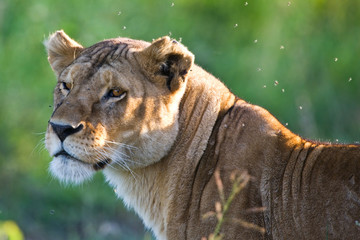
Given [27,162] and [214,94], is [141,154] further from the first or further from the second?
[27,162]

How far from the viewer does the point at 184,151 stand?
200 inches

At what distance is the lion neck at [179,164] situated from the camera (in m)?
5.02

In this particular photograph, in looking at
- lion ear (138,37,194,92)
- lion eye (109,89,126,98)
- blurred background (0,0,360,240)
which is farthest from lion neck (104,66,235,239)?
blurred background (0,0,360,240)

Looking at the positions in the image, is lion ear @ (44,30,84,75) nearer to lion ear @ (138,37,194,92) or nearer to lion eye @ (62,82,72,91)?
lion eye @ (62,82,72,91)

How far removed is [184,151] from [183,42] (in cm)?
648

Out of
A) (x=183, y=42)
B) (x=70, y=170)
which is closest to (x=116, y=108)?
(x=70, y=170)

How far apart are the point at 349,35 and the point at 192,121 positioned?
802cm

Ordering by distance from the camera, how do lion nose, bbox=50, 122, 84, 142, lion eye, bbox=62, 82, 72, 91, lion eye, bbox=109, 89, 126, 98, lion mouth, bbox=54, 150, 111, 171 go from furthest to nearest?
lion eye, bbox=62, 82, 72, 91, lion eye, bbox=109, 89, 126, 98, lion mouth, bbox=54, 150, 111, 171, lion nose, bbox=50, 122, 84, 142

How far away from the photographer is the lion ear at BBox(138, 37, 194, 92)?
5000 millimetres

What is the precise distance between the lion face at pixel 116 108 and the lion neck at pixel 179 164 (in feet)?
0.29

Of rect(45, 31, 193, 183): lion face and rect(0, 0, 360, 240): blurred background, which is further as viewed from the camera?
rect(0, 0, 360, 240): blurred background

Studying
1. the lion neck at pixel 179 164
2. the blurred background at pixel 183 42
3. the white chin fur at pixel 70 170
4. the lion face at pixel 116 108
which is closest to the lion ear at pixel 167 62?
the lion face at pixel 116 108

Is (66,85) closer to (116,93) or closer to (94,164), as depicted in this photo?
(116,93)

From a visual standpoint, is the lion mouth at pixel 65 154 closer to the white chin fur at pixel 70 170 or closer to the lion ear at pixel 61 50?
the white chin fur at pixel 70 170
